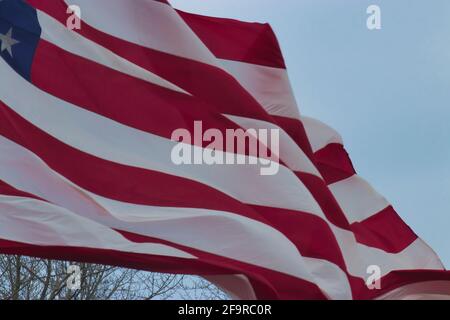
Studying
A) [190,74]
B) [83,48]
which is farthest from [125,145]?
[190,74]

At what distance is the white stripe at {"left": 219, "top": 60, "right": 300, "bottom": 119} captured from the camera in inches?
383

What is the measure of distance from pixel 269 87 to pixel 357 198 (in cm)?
270

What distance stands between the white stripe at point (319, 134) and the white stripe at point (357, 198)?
1.59ft

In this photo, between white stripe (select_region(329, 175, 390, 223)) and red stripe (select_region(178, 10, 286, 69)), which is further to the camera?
white stripe (select_region(329, 175, 390, 223))

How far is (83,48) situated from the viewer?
837cm

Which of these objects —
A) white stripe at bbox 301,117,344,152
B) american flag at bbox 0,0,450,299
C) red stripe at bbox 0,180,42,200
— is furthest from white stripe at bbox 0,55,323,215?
white stripe at bbox 301,117,344,152

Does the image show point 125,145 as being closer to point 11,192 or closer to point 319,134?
point 11,192

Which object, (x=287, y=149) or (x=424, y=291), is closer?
(x=287, y=149)

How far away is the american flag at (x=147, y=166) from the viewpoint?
23.9 ft

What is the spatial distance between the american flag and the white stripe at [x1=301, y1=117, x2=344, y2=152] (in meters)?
2.15

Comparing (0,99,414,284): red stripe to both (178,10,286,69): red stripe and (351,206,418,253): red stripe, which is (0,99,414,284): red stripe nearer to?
(178,10,286,69): red stripe

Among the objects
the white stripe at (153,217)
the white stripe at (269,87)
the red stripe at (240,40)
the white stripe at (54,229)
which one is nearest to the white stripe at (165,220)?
the white stripe at (153,217)

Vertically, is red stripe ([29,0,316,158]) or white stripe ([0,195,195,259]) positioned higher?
red stripe ([29,0,316,158])
